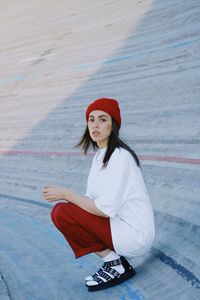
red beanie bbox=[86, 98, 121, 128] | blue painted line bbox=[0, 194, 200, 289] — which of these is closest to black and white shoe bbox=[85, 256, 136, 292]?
blue painted line bbox=[0, 194, 200, 289]

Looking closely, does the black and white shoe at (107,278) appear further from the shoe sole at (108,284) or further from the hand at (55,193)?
the hand at (55,193)

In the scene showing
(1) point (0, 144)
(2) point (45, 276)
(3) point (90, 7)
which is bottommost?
(1) point (0, 144)

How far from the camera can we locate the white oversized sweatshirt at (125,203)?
5.91 feet

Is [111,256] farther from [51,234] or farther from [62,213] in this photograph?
[51,234]

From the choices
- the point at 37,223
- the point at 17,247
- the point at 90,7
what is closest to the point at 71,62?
the point at 90,7

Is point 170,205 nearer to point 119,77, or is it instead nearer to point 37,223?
point 37,223

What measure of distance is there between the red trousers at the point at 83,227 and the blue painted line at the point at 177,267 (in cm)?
46

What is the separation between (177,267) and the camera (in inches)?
83.4

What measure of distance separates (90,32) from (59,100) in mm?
3887

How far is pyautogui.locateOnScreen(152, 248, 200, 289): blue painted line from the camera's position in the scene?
1922 millimetres

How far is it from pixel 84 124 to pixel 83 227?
13.2ft

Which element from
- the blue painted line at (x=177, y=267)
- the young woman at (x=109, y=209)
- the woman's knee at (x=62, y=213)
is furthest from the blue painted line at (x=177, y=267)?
the woman's knee at (x=62, y=213)

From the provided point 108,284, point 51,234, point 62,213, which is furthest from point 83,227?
point 51,234

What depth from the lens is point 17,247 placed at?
9.36 feet
